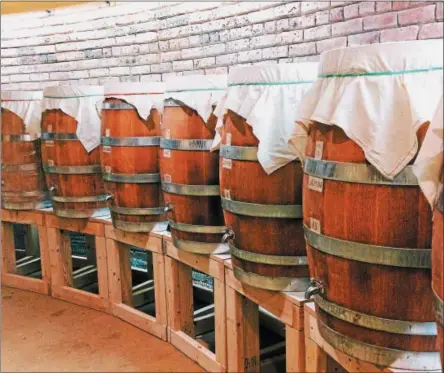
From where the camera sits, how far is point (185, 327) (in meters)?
3.22

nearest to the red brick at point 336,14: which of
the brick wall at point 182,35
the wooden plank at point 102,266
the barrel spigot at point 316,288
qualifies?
the brick wall at point 182,35

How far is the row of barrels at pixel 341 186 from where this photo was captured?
1517 mm

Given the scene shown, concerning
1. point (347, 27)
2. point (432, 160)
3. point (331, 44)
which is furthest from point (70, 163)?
point (432, 160)

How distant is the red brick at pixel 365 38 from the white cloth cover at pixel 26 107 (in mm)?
2376

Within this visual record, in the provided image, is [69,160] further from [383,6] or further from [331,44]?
[383,6]

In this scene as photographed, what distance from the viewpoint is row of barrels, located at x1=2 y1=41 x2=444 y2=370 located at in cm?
152

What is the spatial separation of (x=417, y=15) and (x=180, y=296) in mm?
2055

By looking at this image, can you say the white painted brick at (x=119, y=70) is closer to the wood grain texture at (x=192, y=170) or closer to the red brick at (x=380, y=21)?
the wood grain texture at (x=192, y=170)

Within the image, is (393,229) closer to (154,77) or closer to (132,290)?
(132,290)

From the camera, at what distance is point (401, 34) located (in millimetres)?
2670

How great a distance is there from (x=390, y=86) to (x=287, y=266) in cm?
94

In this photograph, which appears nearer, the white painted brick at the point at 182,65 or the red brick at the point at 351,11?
the red brick at the point at 351,11

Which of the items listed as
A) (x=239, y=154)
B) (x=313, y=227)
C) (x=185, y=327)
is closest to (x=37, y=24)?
(x=185, y=327)

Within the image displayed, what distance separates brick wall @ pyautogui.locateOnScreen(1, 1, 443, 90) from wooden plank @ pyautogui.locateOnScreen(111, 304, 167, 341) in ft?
6.04
